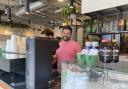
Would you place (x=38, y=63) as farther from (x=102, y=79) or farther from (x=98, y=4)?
(x=98, y=4)

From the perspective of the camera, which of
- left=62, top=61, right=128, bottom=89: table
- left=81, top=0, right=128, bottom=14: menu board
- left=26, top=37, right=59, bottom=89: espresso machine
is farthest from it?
left=81, top=0, right=128, bottom=14: menu board

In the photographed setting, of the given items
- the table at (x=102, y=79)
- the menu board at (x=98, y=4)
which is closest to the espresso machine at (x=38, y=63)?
the table at (x=102, y=79)

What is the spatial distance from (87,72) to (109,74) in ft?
0.55

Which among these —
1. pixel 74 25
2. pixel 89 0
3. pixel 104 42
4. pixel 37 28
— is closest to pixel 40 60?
pixel 104 42

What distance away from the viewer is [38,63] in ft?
4.26

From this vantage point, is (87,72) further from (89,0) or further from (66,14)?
(89,0)

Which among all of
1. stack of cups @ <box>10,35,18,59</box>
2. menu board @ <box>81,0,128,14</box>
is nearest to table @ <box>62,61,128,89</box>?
stack of cups @ <box>10,35,18,59</box>

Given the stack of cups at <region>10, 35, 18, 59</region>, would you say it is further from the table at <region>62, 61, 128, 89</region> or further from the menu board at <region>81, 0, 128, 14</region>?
the menu board at <region>81, 0, 128, 14</region>

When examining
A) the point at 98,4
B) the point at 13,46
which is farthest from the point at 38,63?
the point at 98,4

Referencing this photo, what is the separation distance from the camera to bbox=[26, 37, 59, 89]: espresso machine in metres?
1.29

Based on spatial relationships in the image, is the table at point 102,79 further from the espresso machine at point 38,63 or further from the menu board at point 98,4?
the menu board at point 98,4

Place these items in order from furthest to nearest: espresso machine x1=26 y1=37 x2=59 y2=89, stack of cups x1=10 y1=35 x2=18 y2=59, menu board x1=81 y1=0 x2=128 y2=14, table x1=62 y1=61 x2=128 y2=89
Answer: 1. menu board x1=81 y1=0 x2=128 y2=14
2. stack of cups x1=10 y1=35 x2=18 y2=59
3. espresso machine x1=26 y1=37 x2=59 y2=89
4. table x1=62 y1=61 x2=128 y2=89

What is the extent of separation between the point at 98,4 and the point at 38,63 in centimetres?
339

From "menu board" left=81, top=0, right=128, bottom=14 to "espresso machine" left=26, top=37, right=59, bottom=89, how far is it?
2.96 metres
